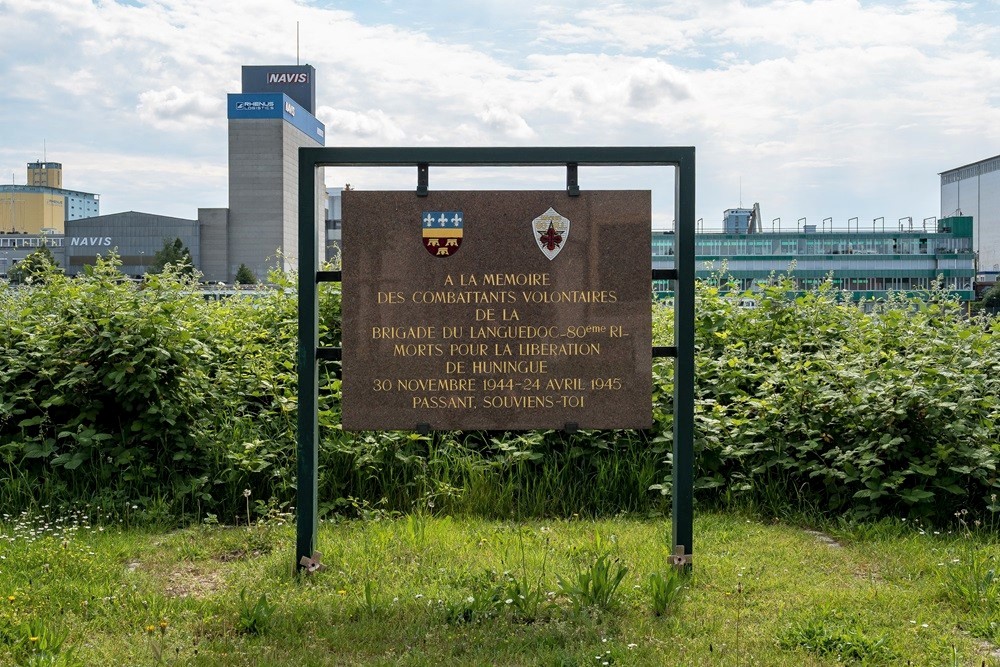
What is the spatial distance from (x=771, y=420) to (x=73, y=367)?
5.02m

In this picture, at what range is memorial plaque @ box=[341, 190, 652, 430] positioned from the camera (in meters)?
4.76

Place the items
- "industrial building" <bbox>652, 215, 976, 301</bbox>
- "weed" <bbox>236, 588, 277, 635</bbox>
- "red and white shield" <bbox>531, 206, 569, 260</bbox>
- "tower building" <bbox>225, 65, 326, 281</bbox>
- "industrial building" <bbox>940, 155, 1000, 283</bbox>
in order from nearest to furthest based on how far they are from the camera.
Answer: "weed" <bbox>236, 588, 277, 635</bbox>
"red and white shield" <bbox>531, 206, 569, 260</bbox>
"industrial building" <bbox>652, 215, 976, 301</bbox>
"tower building" <bbox>225, 65, 326, 281</bbox>
"industrial building" <bbox>940, 155, 1000, 283</bbox>

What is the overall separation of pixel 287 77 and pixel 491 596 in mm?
167666

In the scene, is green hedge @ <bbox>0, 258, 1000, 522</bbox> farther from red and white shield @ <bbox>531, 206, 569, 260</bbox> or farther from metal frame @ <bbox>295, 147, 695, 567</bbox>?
red and white shield @ <bbox>531, 206, 569, 260</bbox>

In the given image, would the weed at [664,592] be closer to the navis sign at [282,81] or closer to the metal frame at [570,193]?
the metal frame at [570,193]

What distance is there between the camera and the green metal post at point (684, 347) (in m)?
4.79

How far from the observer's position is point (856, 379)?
6152 mm

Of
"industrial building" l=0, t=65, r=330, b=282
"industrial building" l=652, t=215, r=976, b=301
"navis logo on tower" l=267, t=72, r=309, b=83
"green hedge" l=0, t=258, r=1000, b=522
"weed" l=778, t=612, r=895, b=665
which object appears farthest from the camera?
"navis logo on tower" l=267, t=72, r=309, b=83

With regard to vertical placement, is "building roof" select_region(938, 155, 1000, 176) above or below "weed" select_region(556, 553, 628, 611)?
above

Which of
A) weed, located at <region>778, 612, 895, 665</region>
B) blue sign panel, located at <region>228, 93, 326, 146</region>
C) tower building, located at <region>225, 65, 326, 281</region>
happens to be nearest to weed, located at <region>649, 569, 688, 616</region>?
weed, located at <region>778, 612, 895, 665</region>

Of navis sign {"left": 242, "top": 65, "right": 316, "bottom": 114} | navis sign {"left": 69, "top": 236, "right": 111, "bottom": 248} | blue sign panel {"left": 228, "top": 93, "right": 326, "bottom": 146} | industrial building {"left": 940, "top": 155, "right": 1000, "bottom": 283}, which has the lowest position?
navis sign {"left": 69, "top": 236, "right": 111, "bottom": 248}

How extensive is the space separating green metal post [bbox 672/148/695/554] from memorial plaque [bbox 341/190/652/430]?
19cm

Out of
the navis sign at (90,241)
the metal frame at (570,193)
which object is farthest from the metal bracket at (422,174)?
the navis sign at (90,241)

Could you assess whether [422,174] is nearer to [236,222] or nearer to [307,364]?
[307,364]
